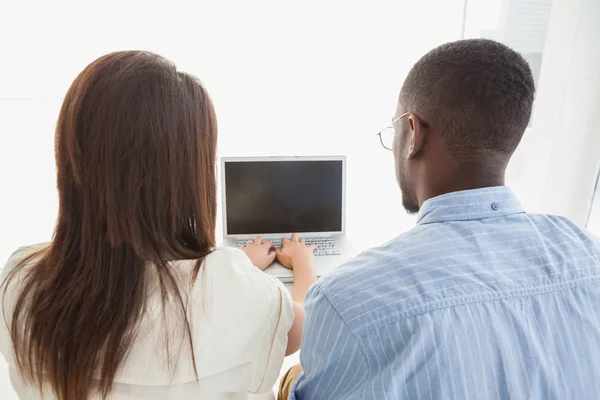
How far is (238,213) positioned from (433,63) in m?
0.84

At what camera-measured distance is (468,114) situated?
628 millimetres

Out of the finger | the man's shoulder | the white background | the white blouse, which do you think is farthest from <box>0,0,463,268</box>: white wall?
the man's shoulder

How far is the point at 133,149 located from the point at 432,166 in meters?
0.48

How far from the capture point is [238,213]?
1.34 m

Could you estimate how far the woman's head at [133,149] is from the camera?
582 millimetres

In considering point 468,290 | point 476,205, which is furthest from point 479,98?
point 468,290

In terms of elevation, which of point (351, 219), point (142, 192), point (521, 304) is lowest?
point (351, 219)

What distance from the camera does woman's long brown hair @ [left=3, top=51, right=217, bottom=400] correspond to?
23.1 inches

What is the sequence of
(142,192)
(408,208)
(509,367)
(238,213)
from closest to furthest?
1. (509,367)
2. (142,192)
3. (408,208)
4. (238,213)

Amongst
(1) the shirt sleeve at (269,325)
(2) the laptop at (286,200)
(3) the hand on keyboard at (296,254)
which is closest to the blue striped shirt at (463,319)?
(1) the shirt sleeve at (269,325)

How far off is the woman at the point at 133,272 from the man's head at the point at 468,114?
35cm

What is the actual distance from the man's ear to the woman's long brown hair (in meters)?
0.35

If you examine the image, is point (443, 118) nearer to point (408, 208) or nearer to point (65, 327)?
point (408, 208)

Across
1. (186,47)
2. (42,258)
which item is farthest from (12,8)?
(42,258)
